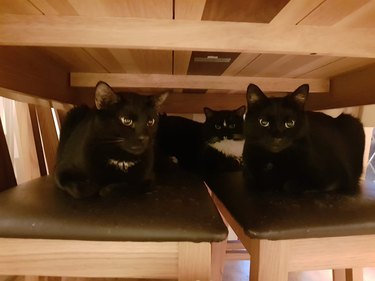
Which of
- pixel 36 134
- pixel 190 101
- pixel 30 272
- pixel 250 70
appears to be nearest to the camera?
pixel 30 272

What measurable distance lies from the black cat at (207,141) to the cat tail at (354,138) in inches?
16.7

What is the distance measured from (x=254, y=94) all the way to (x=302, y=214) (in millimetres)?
441

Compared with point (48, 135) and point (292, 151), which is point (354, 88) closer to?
point (292, 151)

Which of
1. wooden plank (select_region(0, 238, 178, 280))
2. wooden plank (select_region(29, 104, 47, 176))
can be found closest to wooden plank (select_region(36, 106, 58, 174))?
wooden plank (select_region(29, 104, 47, 176))

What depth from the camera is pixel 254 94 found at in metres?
1.01

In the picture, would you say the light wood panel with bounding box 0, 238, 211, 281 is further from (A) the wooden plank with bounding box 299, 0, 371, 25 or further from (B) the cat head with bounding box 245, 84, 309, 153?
(A) the wooden plank with bounding box 299, 0, 371, 25

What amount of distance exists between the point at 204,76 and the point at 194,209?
3.10 ft

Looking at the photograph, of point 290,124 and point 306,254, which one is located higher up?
point 290,124

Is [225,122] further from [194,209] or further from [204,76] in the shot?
[194,209]

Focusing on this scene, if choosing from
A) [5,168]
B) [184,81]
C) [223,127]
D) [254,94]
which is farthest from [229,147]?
[5,168]

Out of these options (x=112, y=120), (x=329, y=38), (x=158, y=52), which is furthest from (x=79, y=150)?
(x=329, y=38)

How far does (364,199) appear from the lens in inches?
31.3

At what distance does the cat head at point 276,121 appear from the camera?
921 mm

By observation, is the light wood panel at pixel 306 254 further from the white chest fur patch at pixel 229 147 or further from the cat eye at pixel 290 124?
the white chest fur patch at pixel 229 147
